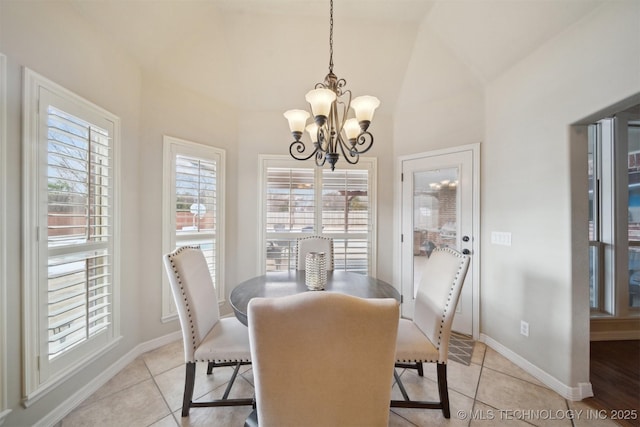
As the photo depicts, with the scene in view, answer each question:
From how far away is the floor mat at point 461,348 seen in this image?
2207mm

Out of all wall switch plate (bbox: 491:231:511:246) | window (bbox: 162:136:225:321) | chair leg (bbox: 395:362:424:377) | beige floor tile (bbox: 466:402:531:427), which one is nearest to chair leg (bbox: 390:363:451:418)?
beige floor tile (bbox: 466:402:531:427)

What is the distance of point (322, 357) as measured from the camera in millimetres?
885

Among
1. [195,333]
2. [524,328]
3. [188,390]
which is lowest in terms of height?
[188,390]

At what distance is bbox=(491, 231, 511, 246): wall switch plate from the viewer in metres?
2.27

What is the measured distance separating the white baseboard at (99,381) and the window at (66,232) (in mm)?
204

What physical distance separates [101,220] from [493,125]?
12.1ft

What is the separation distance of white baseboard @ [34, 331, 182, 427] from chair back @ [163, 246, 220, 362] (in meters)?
0.93

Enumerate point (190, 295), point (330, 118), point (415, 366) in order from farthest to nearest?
1. point (415, 366)
2. point (330, 118)
3. point (190, 295)

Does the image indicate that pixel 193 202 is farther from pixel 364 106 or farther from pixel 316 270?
pixel 364 106

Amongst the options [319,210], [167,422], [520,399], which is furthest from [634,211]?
[167,422]

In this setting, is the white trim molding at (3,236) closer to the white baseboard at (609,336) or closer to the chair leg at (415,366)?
the chair leg at (415,366)

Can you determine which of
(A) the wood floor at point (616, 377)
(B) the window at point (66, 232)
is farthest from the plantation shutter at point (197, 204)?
(A) the wood floor at point (616, 377)

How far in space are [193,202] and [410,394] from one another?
2.67 metres

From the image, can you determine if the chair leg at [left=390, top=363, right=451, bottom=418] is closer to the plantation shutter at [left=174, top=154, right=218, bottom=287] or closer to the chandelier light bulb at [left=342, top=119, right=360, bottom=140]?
the chandelier light bulb at [left=342, top=119, right=360, bottom=140]
